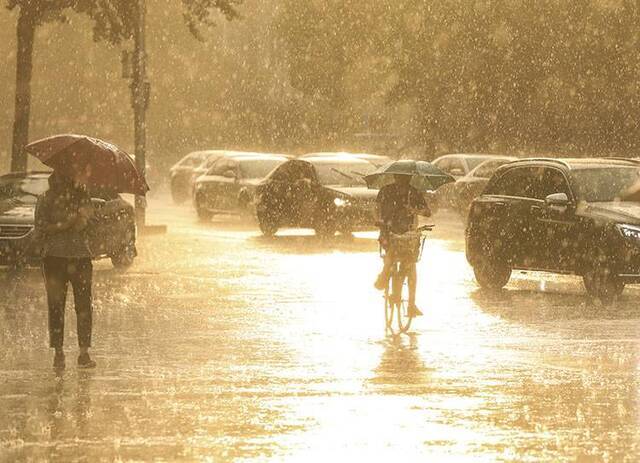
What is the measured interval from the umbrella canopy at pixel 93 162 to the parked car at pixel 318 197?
16953 mm

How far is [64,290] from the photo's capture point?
484 inches

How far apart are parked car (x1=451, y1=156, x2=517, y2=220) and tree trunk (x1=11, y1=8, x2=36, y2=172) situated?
1048cm

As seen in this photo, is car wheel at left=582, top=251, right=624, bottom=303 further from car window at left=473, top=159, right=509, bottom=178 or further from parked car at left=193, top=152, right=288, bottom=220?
car window at left=473, top=159, right=509, bottom=178

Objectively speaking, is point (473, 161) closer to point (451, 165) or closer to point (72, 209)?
point (451, 165)

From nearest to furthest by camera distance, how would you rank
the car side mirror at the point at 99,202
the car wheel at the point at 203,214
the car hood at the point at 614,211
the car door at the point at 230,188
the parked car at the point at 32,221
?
the car hood at the point at 614,211 < the parked car at the point at 32,221 < the car side mirror at the point at 99,202 < the car door at the point at 230,188 < the car wheel at the point at 203,214

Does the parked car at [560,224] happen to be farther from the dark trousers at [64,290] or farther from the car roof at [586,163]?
the dark trousers at [64,290]

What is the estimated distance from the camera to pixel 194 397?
10578mm

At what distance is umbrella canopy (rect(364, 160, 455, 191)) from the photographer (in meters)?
15.1

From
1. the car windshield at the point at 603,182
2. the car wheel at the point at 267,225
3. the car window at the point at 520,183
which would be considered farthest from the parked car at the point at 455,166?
the car windshield at the point at 603,182

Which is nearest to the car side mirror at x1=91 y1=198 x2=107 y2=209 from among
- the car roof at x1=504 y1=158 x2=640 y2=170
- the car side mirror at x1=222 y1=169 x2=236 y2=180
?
the car roof at x1=504 y1=158 x2=640 y2=170

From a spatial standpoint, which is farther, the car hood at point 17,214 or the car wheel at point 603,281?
the car hood at point 17,214

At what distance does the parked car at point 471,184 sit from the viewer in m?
37.0

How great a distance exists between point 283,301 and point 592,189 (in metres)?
4.04

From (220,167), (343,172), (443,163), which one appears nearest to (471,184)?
(443,163)
